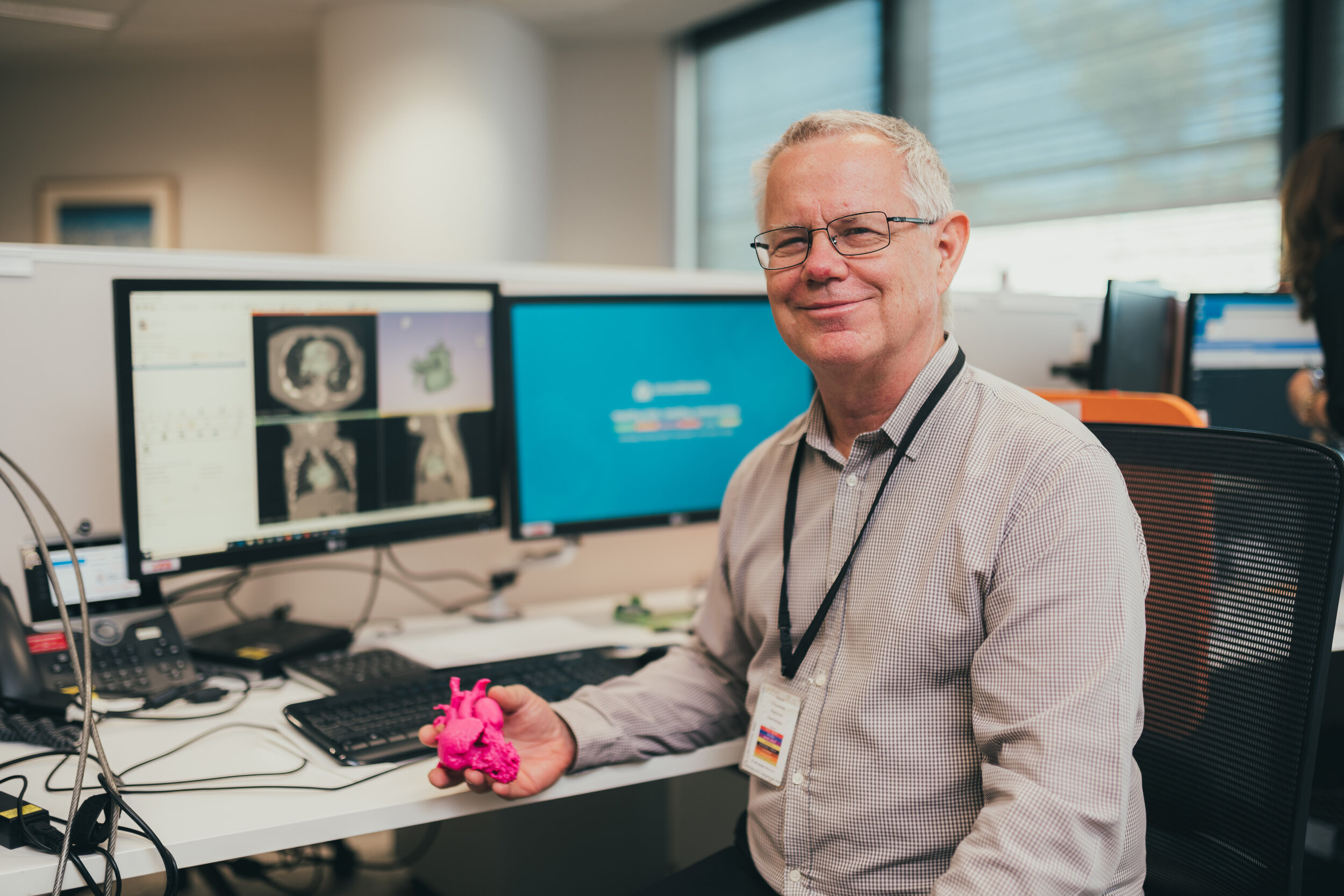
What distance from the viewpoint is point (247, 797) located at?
91 cm

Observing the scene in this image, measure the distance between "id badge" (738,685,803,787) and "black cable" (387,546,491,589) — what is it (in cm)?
71

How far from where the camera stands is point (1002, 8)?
3.97m

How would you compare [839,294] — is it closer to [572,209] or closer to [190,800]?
[190,800]

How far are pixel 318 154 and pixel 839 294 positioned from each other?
4.40m

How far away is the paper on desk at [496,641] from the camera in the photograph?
1321 millimetres

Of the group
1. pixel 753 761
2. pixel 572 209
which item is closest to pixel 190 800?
pixel 753 761

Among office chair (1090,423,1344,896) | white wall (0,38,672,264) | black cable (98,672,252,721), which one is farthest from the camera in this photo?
white wall (0,38,672,264)

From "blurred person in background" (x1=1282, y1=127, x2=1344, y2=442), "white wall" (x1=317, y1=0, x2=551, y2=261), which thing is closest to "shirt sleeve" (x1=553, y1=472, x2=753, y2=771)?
"blurred person in background" (x1=1282, y1=127, x2=1344, y2=442)

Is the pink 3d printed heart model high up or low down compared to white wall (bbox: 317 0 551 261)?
down

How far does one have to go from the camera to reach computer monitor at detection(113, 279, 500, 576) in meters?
1.18

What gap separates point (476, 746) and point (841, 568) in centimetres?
40

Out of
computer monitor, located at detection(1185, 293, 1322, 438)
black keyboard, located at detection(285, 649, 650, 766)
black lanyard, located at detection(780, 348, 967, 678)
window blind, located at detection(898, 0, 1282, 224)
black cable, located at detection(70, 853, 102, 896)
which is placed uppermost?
window blind, located at detection(898, 0, 1282, 224)

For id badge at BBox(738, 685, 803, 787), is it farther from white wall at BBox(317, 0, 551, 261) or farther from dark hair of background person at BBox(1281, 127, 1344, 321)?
white wall at BBox(317, 0, 551, 261)

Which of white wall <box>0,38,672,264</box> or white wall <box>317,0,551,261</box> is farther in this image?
white wall <box>0,38,672,264</box>
